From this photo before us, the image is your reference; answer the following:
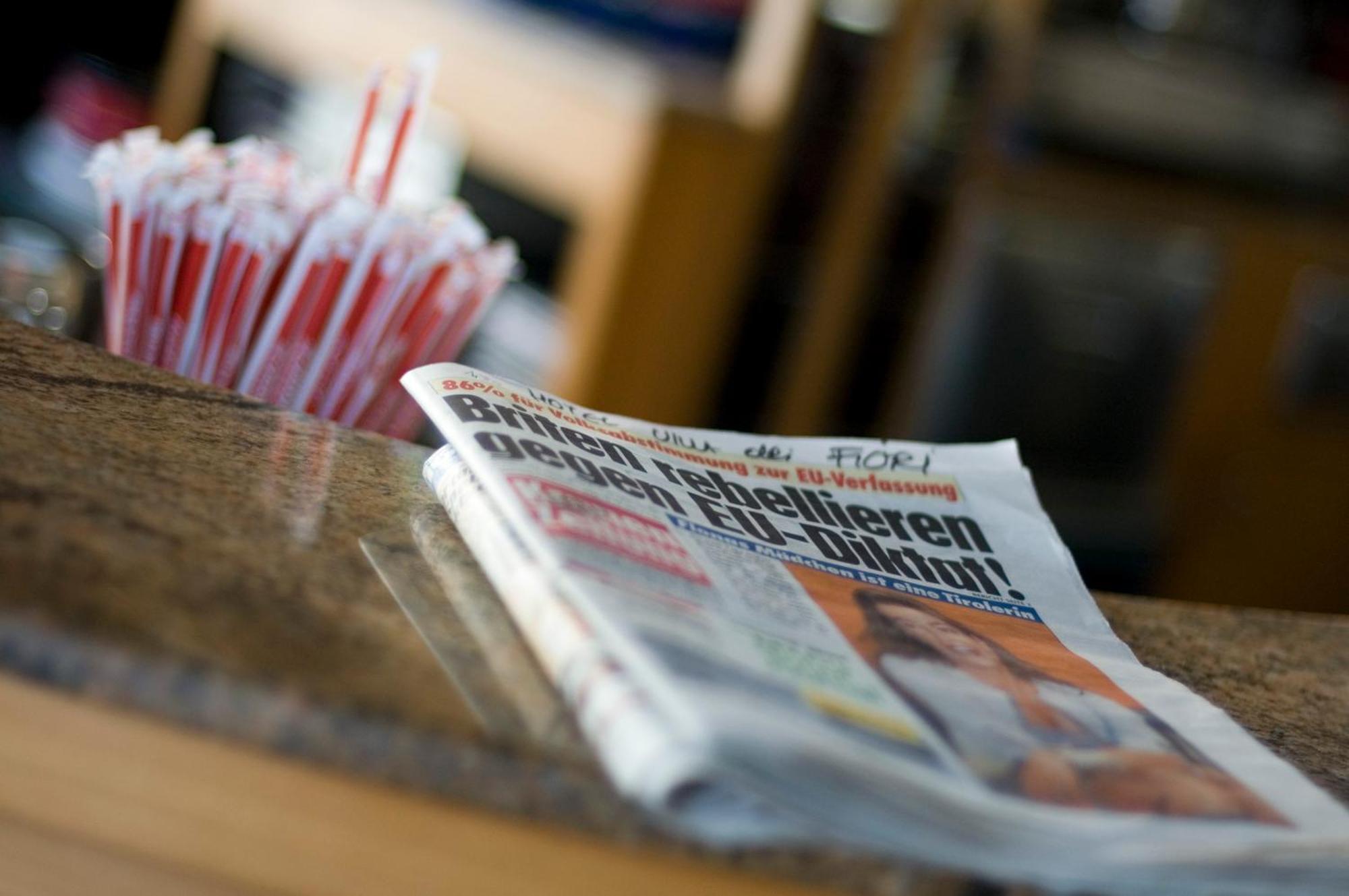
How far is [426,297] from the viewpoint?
896 mm

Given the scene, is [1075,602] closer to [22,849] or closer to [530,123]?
[22,849]

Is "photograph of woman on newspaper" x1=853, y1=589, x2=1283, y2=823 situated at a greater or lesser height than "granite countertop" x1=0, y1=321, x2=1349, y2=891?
greater

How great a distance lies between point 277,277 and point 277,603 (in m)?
0.43

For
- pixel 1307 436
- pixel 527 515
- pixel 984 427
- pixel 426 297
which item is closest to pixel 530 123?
pixel 984 427

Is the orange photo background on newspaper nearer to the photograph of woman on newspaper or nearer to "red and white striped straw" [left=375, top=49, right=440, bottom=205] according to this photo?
the photograph of woman on newspaper

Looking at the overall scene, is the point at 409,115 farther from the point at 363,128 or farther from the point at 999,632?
the point at 999,632

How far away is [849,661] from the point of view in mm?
527

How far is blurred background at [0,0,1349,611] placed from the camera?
232 centimetres

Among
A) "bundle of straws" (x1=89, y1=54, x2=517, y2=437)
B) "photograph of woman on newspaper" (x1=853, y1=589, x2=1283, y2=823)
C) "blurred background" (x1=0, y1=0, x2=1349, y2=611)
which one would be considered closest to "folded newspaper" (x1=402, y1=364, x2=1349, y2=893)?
"photograph of woman on newspaper" (x1=853, y1=589, x2=1283, y2=823)

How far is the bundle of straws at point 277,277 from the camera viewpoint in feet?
2.83

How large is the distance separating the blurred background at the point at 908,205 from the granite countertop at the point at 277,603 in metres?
1.54

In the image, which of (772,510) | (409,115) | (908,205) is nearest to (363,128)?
(409,115)

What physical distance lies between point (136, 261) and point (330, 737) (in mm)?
538

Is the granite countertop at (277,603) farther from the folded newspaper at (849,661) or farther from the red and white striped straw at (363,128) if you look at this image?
the red and white striped straw at (363,128)
